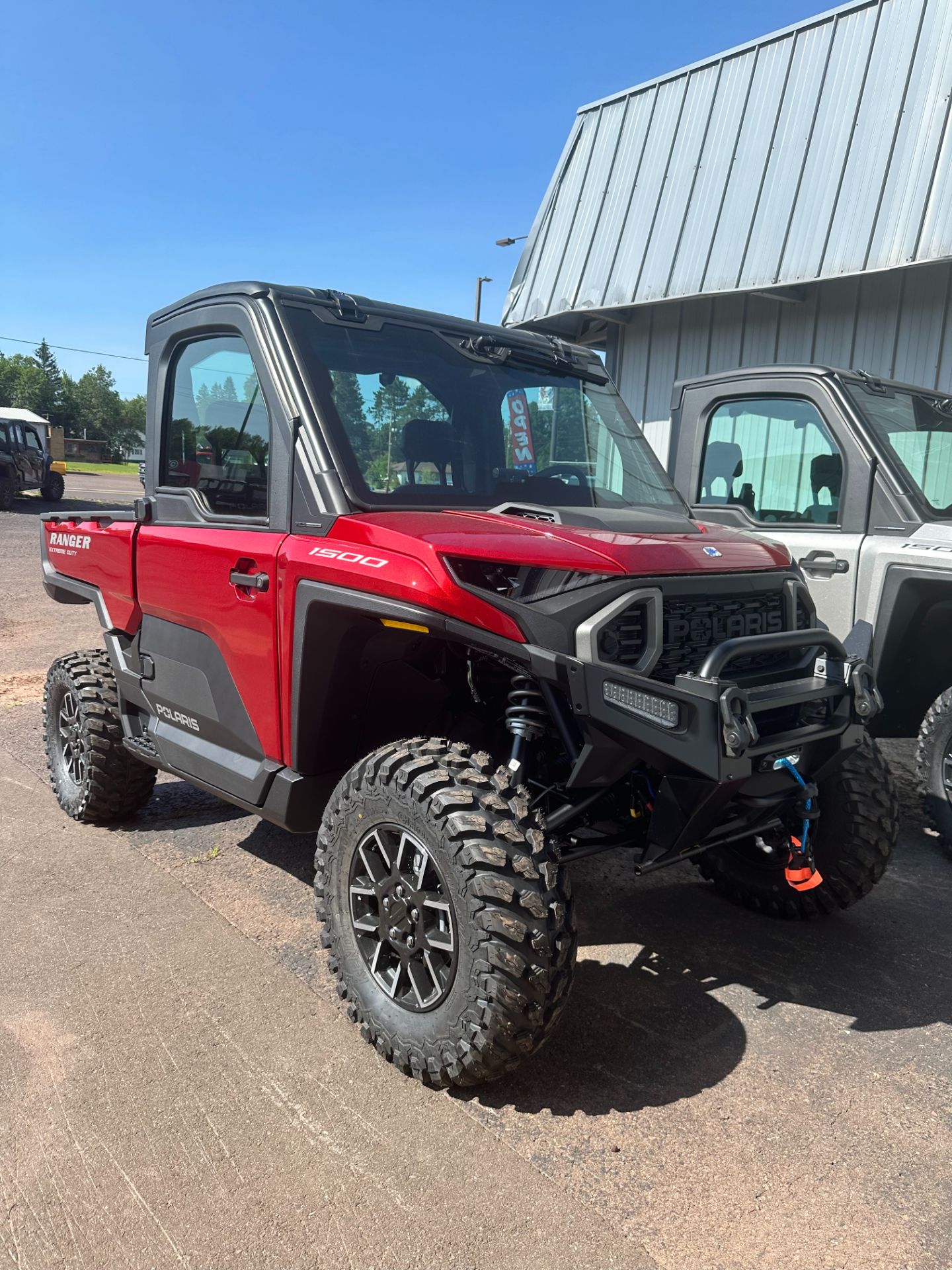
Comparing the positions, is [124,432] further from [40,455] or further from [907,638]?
[907,638]

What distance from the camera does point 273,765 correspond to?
3.28m

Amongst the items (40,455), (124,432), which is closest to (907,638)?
(40,455)

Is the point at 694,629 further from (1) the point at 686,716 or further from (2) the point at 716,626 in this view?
(1) the point at 686,716

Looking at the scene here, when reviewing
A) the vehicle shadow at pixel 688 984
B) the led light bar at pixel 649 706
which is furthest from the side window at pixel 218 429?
the vehicle shadow at pixel 688 984

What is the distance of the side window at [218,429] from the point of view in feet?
11.2

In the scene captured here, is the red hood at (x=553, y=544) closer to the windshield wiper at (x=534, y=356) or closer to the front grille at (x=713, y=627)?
the front grille at (x=713, y=627)

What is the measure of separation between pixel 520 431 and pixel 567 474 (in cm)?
24

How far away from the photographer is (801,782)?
285 cm

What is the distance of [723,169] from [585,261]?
1.76 meters

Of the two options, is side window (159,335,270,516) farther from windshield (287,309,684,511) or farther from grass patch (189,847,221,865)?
grass patch (189,847,221,865)

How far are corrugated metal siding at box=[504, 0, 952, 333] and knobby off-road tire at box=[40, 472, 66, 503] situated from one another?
2143 centimetres

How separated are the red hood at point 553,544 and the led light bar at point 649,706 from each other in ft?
1.10

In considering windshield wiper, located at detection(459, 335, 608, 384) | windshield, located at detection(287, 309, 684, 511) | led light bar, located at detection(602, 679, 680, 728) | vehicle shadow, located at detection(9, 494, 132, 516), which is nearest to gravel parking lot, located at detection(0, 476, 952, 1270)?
led light bar, located at detection(602, 679, 680, 728)

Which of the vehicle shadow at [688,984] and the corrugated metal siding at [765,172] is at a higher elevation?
the corrugated metal siding at [765,172]
